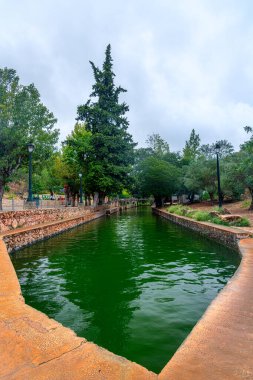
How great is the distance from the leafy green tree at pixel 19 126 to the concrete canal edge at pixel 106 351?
2389cm

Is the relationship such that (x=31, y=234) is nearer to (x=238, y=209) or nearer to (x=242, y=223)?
(x=242, y=223)

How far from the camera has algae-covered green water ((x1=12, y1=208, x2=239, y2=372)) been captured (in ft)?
16.9

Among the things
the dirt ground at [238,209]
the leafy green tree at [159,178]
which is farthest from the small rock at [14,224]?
the leafy green tree at [159,178]

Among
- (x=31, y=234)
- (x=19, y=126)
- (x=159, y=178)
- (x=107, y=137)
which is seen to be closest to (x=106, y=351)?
(x=31, y=234)

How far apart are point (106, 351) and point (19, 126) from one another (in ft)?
88.0

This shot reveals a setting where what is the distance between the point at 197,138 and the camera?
288 ft

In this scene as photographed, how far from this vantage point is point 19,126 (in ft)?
88.6

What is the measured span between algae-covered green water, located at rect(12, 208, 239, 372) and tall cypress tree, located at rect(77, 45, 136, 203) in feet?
78.3

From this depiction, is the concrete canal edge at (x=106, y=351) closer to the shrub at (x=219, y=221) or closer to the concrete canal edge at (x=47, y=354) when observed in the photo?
the concrete canal edge at (x=47, y=354)

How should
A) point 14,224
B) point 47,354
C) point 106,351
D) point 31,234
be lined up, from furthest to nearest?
point 14,224 → point 31,234 → point 106,351 → point 47,354

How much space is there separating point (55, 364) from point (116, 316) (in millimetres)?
3267

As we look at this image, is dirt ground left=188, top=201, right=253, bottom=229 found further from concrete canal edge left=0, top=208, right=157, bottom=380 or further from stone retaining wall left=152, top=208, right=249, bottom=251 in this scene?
concrete canal edge left=0, top=208, right=157, bottom=380

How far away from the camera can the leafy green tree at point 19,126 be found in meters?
26.5

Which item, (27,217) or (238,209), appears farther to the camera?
(238,209)
